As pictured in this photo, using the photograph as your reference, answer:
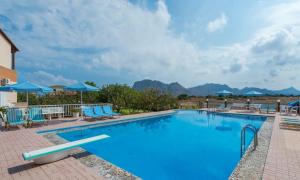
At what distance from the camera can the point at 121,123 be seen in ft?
34.7

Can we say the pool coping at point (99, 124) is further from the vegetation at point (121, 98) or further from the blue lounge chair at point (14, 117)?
the vegetation at point (121, 98)

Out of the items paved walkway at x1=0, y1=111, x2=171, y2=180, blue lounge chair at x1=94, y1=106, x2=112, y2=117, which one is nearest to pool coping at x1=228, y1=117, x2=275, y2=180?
paved walkway at x1=0, y1=111, x2=171, y2=180

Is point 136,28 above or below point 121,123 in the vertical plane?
above

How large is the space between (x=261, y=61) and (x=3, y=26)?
79.7ft

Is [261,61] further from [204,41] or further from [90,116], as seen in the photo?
[90,116]

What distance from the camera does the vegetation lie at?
47.3 feet

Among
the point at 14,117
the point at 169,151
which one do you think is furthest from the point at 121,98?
the point at 169,151

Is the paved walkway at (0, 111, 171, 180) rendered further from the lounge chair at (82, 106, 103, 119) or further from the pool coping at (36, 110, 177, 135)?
→ the lounge chair at (82, 106, 103, 119)

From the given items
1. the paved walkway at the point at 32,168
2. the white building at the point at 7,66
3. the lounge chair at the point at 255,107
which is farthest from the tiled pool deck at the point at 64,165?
the lounge chair at the point at 255,107

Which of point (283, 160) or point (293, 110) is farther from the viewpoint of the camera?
point (293, 110)

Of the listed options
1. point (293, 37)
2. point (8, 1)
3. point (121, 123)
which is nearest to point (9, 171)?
point (121, 123)

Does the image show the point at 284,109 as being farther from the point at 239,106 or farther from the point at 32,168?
the point at 32,168

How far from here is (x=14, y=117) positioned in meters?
7.58

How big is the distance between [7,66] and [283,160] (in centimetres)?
2056
